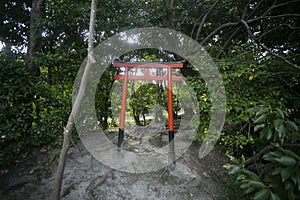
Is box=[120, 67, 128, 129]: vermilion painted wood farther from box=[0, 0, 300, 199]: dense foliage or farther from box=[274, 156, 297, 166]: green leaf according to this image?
box=[274, 156, 297, 166]: green leaf

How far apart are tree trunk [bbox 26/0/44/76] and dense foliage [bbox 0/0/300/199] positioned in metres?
0.02

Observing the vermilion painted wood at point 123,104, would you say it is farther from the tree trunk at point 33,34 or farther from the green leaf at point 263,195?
the green leaf at point 263,195

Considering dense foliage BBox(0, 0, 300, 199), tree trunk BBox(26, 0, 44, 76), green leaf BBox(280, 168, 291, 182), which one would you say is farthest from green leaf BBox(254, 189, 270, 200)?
tree trunk BBox(26, 0, 44, 76)

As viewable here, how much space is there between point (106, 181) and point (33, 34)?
3206 millimetres

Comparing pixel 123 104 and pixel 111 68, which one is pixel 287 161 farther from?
pixel 111 68

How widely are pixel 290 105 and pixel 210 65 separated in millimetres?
1328

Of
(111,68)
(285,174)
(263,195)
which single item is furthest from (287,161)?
(111,68)

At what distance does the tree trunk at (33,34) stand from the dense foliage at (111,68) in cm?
2

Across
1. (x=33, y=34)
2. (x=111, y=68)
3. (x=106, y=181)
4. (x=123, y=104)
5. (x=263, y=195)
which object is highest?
(x=33, y=34)

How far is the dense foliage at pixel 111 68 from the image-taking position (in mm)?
2603

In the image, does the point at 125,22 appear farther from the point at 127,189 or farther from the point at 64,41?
the point at 127,189

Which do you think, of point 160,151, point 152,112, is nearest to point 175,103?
point 152,112

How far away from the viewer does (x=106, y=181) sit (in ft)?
8.63

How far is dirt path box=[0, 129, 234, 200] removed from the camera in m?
2.39
